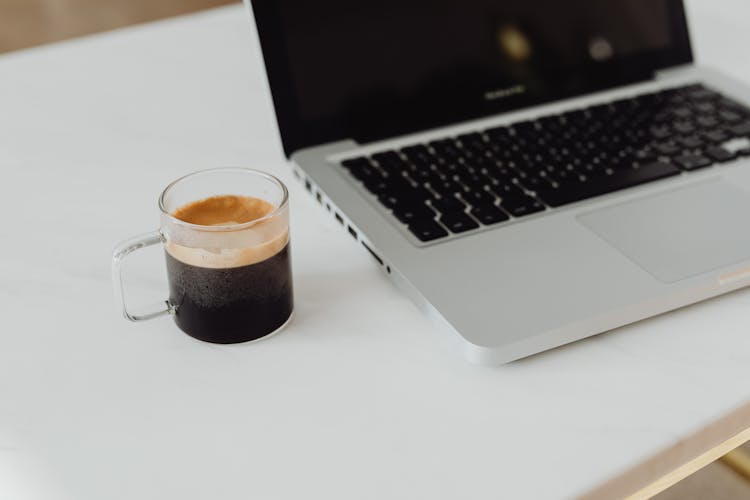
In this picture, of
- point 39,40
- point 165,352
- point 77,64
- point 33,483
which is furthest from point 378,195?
point 39,40

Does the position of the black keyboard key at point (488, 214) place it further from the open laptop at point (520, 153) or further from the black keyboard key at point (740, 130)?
the black keyboard key at point (740, 130)

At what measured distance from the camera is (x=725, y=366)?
0.55 m

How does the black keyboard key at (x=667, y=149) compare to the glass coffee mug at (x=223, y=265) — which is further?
the black keyboard key at (x=667, y=149)

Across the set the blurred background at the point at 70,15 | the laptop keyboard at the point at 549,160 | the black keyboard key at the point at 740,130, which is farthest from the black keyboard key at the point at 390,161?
the blurred background at the point at 70,15

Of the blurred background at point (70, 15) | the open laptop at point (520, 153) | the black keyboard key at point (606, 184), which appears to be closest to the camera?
the open laptop at point (520, 153)

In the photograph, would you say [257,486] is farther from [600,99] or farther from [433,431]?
[600,99]

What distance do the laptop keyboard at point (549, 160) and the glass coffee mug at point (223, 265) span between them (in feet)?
0.42

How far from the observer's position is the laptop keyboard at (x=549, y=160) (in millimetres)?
678

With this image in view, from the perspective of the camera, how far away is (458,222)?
2.15 ft

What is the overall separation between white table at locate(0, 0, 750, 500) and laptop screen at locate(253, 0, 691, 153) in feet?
0.37

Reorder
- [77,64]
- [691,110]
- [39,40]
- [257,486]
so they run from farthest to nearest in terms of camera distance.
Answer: [39,40]
[77,64]
[691,110]
[257,486]

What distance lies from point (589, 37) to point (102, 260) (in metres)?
0.56

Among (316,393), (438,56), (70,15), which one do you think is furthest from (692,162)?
(70,15)

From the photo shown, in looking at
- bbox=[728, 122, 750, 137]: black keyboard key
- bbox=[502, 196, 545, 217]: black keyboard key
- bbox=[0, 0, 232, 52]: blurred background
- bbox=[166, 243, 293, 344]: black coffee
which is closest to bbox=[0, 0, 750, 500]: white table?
bbox=[166, 243, 293, 344]: black coffee
